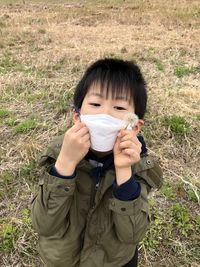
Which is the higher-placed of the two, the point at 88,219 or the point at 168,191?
the point at 88,219

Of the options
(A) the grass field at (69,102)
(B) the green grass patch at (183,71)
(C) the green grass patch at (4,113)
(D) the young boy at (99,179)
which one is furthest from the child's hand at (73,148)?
(B) the green grass patch at (183,71)

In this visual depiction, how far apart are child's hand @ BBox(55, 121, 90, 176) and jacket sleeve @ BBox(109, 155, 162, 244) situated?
244 millimetres

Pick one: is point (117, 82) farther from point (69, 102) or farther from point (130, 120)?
point (69, 102)

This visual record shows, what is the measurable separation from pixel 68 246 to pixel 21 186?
1946 mm

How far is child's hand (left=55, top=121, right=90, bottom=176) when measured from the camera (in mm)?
1841

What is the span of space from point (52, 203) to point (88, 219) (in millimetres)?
256

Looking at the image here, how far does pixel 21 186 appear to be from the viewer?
3.95m

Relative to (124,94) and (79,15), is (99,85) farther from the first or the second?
(79,15)

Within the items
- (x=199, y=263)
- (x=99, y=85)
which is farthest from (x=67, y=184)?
(x=199, y=263)

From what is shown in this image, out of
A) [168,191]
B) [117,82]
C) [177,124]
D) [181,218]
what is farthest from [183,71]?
[117,82]

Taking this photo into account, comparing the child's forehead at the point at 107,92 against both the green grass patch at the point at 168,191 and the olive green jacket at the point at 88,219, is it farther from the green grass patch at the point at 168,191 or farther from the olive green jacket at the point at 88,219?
the green grass patch at the point at 168,191

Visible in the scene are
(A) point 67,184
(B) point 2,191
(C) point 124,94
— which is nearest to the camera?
(A) point 67,184

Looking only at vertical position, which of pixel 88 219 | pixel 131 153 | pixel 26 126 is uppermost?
pixel 131 153

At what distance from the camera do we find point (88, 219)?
208 cm
